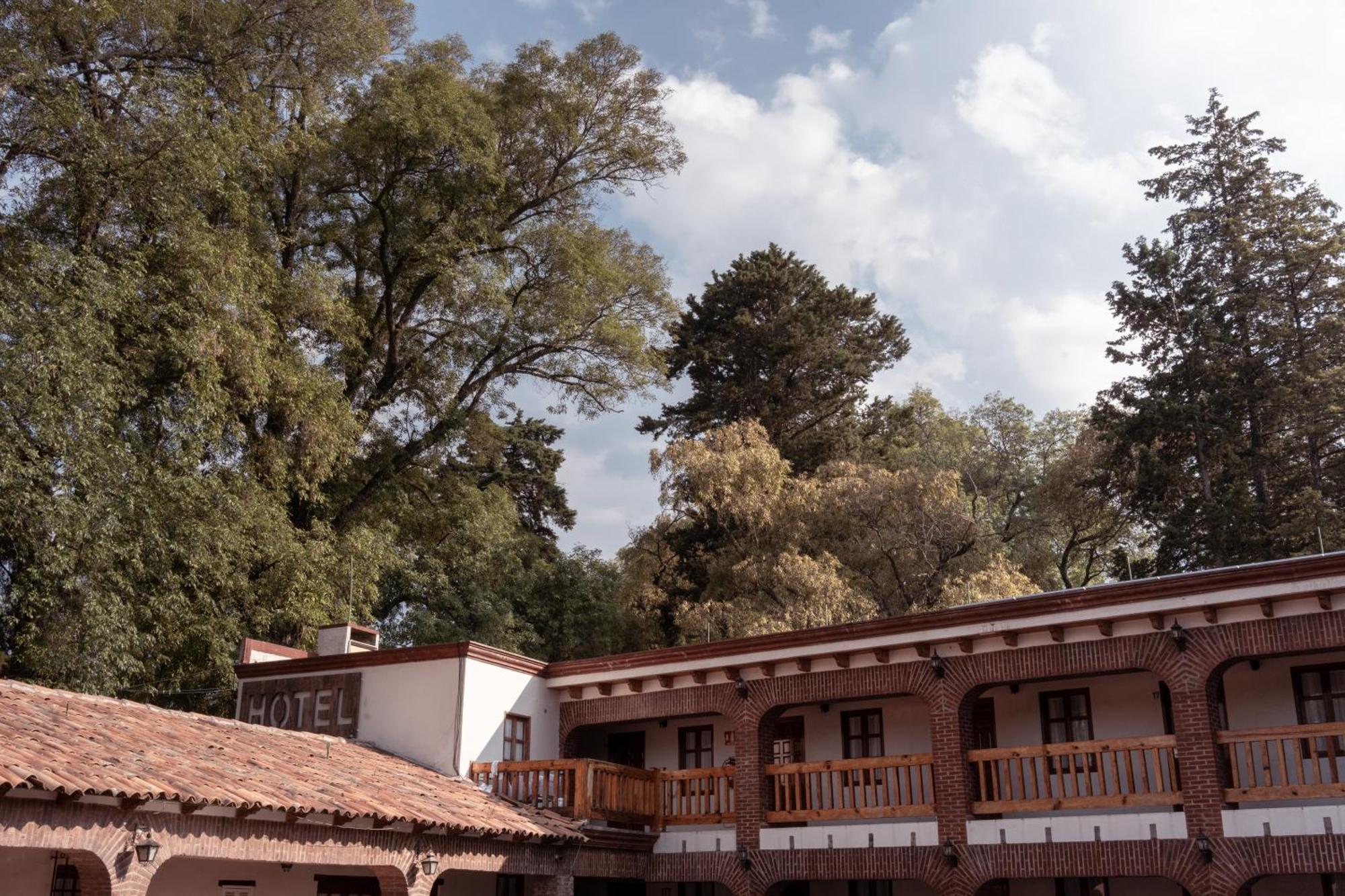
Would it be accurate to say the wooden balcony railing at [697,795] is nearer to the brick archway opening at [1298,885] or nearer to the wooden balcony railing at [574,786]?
the wooden balcony railing at [574,786]

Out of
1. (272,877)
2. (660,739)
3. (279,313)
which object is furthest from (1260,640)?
(279,313)

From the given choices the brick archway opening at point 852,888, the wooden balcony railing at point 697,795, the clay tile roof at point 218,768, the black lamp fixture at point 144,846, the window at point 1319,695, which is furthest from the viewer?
the wooden balcony railing at point 697,795

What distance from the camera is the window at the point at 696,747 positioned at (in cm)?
2106

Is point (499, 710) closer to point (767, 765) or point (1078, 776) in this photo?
point (767, 765)

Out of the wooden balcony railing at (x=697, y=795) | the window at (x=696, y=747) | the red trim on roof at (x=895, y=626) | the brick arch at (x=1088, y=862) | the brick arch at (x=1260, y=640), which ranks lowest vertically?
the brick arch at (x=1088, y=862)

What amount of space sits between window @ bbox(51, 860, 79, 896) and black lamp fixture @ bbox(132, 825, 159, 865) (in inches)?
133

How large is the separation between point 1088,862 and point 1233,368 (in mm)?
24557

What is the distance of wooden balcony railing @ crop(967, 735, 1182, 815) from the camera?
1571 cm

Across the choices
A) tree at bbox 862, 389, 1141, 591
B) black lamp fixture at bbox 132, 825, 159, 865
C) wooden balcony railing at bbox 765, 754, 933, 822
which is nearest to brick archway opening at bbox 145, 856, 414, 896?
black lamp fixture at bbox 132, 825, 159, 865

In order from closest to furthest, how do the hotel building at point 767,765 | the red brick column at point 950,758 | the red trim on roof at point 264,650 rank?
the hotel building at point 767,765, the red brick column at point 950,758, the red trim on roof at point 264,650

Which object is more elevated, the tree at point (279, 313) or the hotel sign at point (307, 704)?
the tree at point (279, 313)

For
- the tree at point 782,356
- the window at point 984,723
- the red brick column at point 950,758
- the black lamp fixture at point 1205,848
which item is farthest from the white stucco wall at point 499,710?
the tree at point 782,356

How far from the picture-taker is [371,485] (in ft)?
108

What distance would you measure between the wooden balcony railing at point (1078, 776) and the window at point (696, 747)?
5.12 meters
